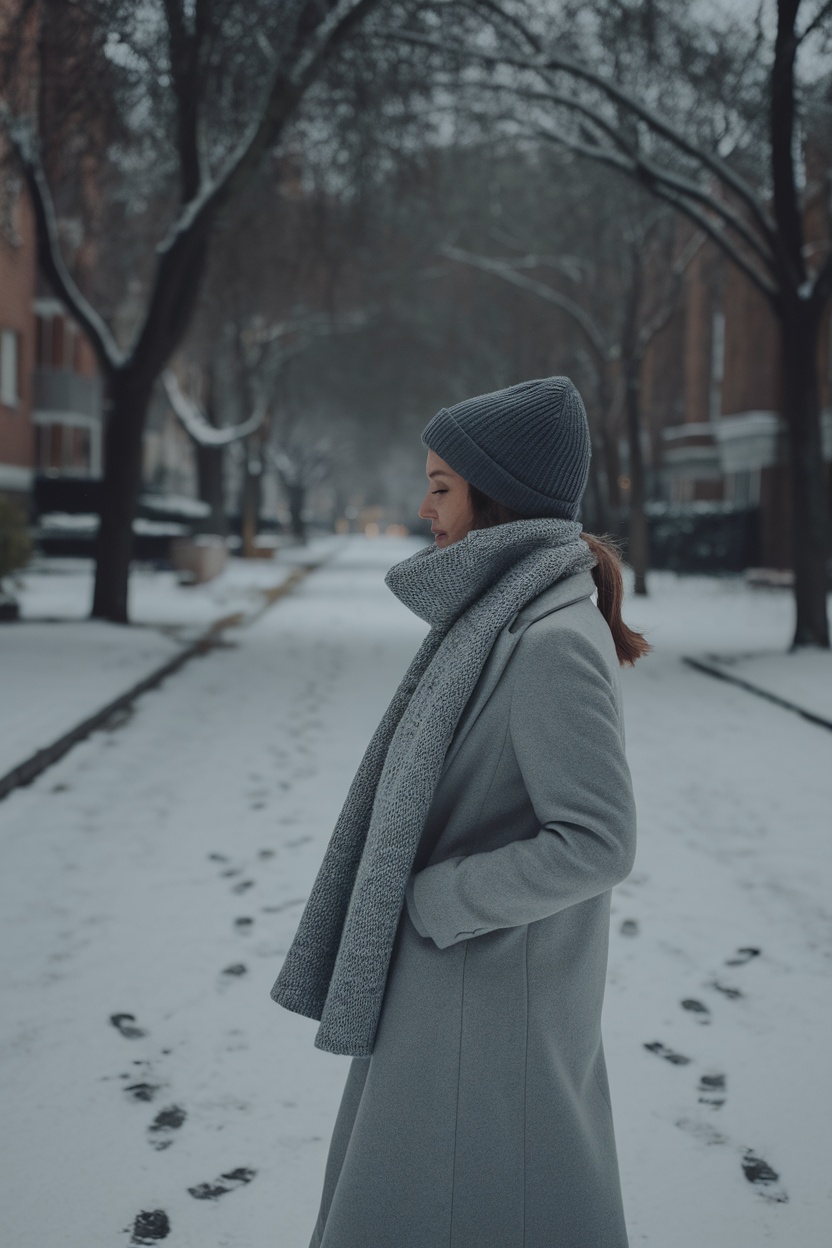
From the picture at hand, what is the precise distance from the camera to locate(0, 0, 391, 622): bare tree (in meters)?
12.8

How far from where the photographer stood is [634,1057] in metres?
4.05

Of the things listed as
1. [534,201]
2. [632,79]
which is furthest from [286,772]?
[534,201]

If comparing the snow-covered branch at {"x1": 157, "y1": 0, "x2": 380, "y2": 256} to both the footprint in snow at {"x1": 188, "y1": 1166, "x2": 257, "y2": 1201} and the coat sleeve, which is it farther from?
the coat sleeve

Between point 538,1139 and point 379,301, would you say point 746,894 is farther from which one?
point 379,301

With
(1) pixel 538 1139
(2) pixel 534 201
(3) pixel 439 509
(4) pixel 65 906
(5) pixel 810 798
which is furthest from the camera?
(2) pixel 534 201

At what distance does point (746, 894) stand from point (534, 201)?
921 inches

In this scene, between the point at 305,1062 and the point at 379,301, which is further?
the point at 379,301

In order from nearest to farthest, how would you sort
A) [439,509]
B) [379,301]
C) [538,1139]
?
[538,1139] < [439,509] < [379,301]

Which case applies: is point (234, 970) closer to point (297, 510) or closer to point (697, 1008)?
point (697, 1008)

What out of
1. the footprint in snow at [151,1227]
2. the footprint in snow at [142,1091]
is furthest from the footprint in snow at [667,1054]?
the footprint in snow at [151,1227]

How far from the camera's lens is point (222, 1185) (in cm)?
322

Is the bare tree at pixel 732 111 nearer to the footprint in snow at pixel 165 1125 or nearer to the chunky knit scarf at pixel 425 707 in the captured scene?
the footprint in snow at pixel 165 1125

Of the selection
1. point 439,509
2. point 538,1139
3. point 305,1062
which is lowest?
point 305,1062

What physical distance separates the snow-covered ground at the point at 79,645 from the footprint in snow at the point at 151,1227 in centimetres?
487
